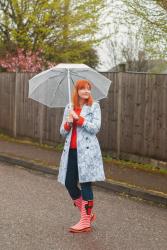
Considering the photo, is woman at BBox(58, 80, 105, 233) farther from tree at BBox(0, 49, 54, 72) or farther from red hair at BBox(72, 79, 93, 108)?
tree at BBox(0, 49, 54, 72)

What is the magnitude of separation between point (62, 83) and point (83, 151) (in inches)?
42.3

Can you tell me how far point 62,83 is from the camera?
7211 mm

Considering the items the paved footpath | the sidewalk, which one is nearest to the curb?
the sidewalk

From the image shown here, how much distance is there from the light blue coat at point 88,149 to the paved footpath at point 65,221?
23.8 inches

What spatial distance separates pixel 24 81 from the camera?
15.4m

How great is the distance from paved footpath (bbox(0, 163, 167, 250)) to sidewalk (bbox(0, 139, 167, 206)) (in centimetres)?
21

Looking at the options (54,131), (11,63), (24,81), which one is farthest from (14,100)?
(11,63)

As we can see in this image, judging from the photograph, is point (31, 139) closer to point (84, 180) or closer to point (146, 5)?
point (146, 5)

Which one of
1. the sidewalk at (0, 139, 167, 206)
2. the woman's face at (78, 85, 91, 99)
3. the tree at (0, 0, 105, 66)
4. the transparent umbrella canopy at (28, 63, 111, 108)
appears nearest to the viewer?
the woman's face at (78, 85, 91, 99)

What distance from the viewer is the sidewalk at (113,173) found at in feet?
28.5

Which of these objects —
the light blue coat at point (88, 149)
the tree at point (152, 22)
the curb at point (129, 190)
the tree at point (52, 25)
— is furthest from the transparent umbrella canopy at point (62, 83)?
the tree at point (52, 25)

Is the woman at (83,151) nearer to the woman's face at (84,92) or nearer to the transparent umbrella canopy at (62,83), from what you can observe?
the woman's face at (84,92)

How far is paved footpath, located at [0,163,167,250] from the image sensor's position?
19.7ft

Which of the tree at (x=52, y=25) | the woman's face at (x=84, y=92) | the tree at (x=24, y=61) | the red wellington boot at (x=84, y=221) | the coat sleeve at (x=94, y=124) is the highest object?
the tree at (x=52, y=25)
